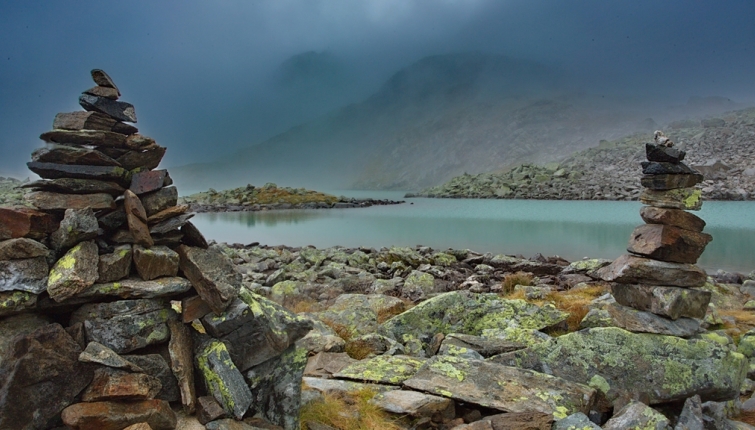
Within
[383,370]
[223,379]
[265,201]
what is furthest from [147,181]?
[265,201]

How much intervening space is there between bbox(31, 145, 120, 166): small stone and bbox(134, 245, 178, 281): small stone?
1.48 metres

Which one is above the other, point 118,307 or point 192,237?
point 192,237

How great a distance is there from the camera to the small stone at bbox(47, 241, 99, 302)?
5383mm

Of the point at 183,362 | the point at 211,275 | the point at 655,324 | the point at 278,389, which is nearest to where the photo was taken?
the point at 183,362

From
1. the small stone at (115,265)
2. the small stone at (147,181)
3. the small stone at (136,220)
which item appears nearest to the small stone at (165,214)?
the small stone at (136,220)

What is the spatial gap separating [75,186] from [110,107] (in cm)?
129

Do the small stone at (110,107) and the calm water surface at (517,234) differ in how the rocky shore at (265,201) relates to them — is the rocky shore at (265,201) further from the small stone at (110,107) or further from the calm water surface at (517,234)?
the small stone at (110,107)

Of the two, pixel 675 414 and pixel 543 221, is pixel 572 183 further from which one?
pixel 675 414

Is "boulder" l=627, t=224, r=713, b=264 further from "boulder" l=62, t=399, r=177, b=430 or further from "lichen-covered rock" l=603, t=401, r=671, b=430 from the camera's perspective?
"boulder" l=62, t=399, r=177, b=430

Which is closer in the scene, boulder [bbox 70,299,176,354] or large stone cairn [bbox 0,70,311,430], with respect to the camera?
large stone cairn [bbox 0,70,311,430]

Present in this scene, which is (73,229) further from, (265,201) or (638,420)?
(265,201)

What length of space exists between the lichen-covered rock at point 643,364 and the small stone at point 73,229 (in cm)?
799

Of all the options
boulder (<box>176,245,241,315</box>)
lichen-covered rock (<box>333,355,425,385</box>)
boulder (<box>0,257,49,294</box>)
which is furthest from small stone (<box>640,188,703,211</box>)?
boulder (<box>0,257,49,294</box>)

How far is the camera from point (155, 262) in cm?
624
